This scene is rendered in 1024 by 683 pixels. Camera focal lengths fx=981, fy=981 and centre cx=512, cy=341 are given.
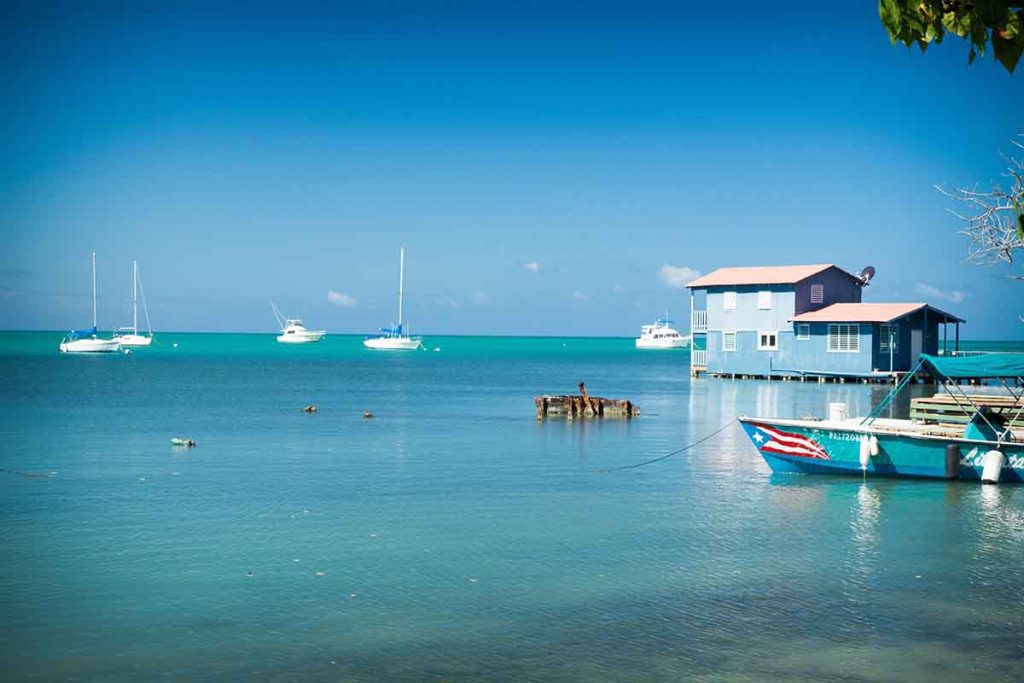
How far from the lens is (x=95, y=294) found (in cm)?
11088

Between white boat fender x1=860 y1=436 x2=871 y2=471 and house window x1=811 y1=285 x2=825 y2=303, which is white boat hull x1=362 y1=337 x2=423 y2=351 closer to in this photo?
house window x1=811 y1=285 x2=825 y2=303

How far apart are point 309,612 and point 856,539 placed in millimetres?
9669

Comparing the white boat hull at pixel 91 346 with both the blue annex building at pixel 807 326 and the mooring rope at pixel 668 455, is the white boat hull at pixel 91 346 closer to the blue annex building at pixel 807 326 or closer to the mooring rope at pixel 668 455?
the blue annex building at pixel 807 326

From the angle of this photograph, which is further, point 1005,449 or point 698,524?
point 1005,449

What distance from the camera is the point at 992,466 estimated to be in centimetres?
2172

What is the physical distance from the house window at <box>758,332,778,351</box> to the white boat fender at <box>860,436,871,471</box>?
4137cm

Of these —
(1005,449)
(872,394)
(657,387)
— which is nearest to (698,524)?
(1005,449)

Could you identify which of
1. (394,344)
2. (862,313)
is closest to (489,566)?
(862,313)

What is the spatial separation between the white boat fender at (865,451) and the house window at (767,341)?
41370 mm

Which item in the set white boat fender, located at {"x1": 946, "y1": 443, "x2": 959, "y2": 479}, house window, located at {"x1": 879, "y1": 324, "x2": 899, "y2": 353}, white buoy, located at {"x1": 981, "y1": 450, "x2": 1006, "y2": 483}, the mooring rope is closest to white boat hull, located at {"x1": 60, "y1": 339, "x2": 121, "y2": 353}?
house window, located at {"x1": 879, "y1": 324, "x2": 899, "y2": 353}

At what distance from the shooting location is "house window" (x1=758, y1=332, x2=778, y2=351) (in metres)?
63.2

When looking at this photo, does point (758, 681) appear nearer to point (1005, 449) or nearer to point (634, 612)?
point (634, 612)

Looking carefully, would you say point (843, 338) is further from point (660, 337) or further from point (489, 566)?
point (660, 337)

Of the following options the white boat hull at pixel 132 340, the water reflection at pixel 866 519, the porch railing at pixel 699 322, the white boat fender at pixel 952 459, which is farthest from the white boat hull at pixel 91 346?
the white boat fender at pixel 952 459
